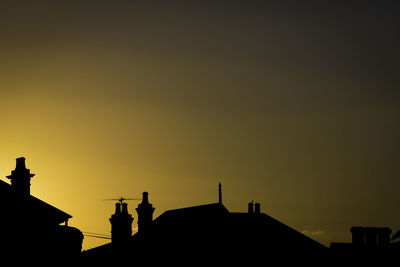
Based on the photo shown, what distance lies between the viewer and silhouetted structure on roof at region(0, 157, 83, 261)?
119ft

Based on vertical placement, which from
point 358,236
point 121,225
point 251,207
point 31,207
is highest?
point 251,207

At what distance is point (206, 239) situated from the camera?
43.7 meters

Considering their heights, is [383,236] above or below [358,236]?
below

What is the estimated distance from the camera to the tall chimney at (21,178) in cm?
3875

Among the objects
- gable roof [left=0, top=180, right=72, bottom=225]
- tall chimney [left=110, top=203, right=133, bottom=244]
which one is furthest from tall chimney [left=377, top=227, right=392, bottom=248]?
gable roof [left=0, top=180, right=72, bottom=225]

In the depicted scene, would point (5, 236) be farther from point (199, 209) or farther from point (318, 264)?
point (318, 264)

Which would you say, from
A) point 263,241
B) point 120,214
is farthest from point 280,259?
point 120,214

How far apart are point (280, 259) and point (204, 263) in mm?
5756

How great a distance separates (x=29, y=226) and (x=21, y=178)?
2989 mm

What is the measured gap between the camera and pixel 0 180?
37750 millimetres

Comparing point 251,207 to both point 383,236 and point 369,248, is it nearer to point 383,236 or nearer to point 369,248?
point 369,248

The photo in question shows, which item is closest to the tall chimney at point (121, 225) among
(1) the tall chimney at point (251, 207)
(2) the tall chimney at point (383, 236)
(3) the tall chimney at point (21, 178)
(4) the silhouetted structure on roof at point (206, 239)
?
(4) the silhouetted structure on roof at point (206, 239)

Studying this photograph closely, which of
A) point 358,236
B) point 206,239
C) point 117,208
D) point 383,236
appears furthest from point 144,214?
point 383,236

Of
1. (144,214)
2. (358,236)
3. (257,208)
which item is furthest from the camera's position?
(257,208)
